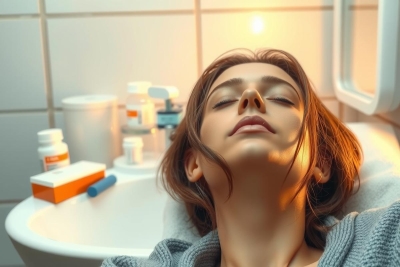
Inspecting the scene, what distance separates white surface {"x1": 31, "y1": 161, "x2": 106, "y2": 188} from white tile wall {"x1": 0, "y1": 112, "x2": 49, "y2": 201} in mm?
241

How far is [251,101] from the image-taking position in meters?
0.58

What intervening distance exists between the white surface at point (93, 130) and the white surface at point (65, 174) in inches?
4.0

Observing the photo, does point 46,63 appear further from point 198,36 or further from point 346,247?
point 346,247

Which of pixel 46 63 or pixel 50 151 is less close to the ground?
pixel 46 63

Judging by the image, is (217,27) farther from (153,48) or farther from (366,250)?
(366,250)

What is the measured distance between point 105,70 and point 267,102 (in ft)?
1.76

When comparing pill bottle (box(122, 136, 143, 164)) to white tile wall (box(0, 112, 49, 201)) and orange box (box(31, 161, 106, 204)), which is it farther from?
white tile wall (box(0, 112, 49, 201))

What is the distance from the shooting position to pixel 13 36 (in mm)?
1017

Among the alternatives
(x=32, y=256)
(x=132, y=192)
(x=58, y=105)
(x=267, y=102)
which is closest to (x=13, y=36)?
(x=58, y=105)

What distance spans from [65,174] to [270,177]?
0.41m

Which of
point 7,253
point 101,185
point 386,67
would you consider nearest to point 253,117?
point 386,67

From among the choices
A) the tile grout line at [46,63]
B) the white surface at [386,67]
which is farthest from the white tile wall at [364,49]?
the tile grout line at [46,63]

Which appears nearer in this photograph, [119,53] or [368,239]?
[368,239]

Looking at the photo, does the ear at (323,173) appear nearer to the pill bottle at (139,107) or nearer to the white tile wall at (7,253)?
the pill bottle at (139,107)
